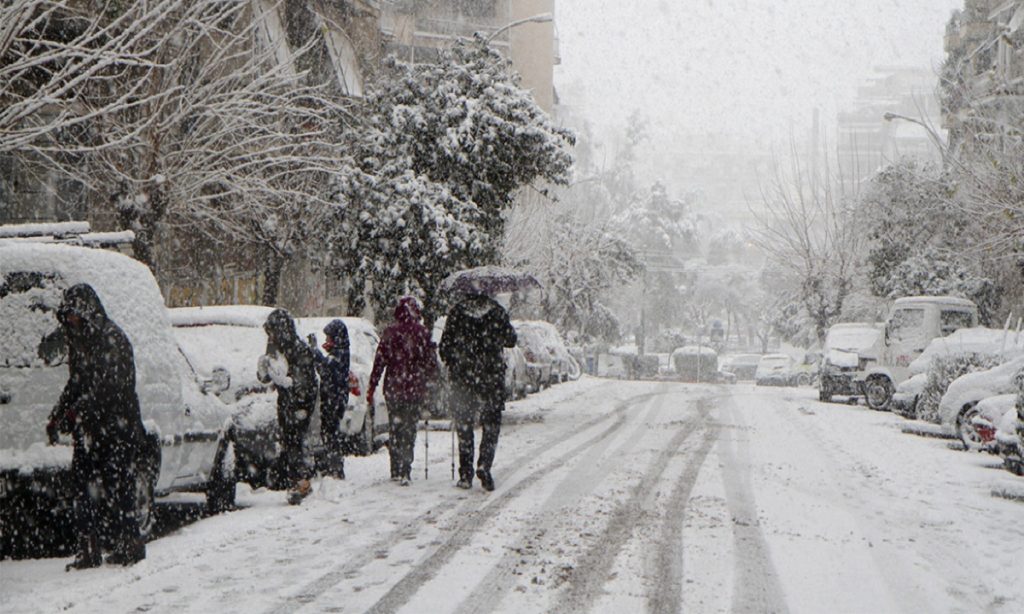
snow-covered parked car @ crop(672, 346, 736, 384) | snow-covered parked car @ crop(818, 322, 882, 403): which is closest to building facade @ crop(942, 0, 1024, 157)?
snow-covered parked car @ crop(818, 322, 882, 403)

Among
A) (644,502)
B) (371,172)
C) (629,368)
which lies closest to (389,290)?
(371,172)

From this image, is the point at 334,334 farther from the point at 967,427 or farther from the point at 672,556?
the point at 967,427

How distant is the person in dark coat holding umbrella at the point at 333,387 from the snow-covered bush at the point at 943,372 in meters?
11.2

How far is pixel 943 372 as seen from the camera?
1881cm

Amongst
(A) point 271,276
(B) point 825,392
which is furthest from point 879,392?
(A) point 271,276

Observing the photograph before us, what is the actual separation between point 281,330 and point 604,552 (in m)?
3.72

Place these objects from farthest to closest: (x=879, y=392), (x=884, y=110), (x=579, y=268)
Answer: (x=884, y=110)
(x=579, y=268)
(x=879, y=392)

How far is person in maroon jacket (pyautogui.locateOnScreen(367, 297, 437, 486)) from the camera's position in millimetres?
10922

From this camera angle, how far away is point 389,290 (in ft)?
67.5

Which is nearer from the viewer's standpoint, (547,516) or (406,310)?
(547,516)

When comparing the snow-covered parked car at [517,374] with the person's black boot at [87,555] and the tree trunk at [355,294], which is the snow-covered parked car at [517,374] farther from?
the person's black boot at [87,555]

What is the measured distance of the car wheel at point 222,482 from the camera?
953 cm

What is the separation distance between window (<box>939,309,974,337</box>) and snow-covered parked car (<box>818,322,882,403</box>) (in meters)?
1.65

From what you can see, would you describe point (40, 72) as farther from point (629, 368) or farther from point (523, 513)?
point (629, 368)
